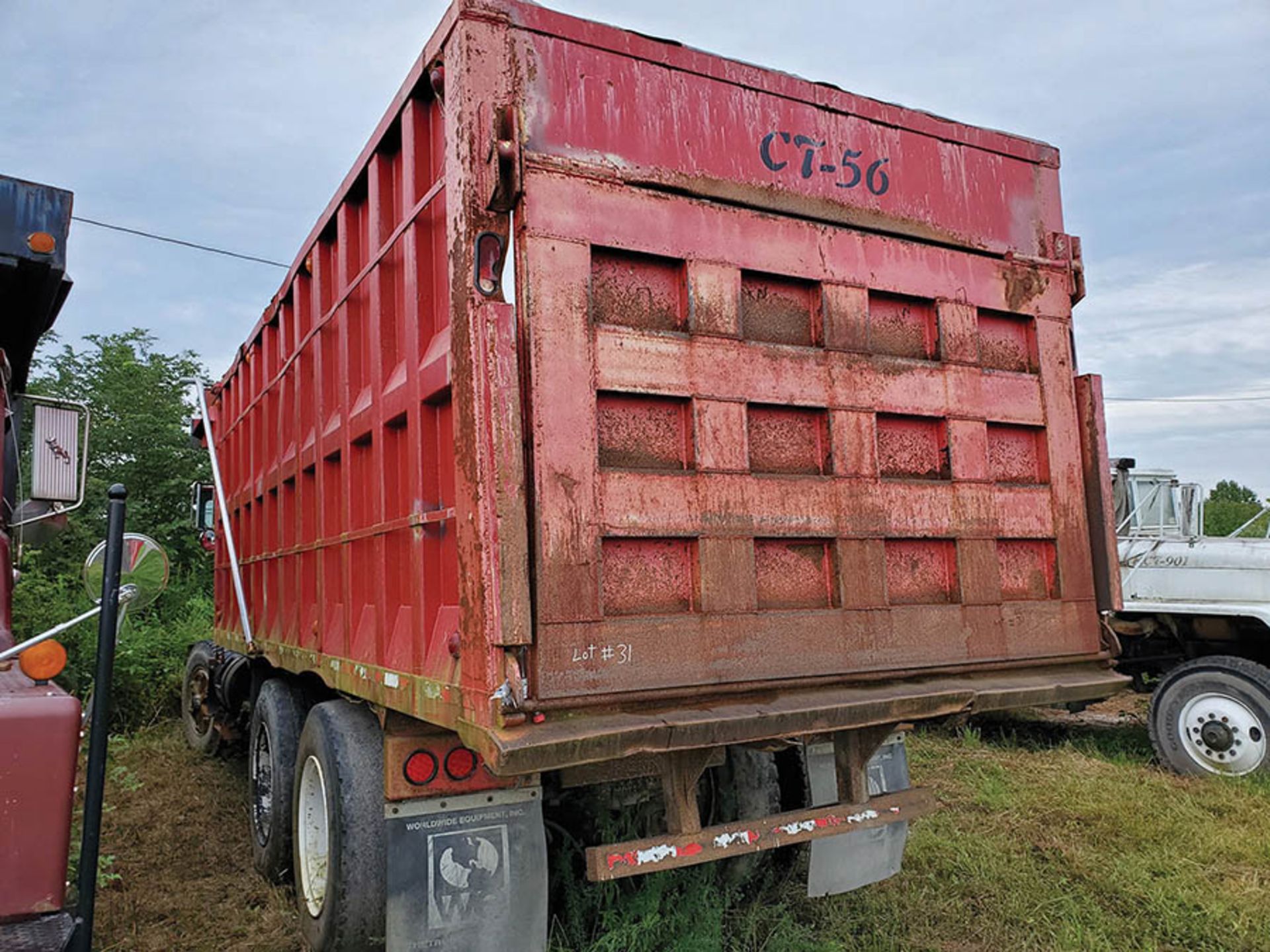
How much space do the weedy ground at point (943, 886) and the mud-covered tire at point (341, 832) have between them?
0.43 metres

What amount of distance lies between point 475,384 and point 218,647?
554cm

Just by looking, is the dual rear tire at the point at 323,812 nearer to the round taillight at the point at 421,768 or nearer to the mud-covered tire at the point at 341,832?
the mud-covered tire at the point at 341,832

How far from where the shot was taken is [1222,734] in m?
6.17

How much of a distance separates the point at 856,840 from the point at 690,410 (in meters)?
1.77

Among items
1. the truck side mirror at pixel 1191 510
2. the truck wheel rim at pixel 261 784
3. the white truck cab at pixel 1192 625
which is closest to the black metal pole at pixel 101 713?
the truck wheel rim at pixel 261 784

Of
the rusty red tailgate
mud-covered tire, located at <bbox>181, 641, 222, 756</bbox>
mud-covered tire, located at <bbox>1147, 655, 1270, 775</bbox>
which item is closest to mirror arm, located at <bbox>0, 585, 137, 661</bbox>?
the rusty red tailgate

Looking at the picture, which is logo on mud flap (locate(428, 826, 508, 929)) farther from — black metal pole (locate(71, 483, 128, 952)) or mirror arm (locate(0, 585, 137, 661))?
mirror arm (locate(0, 585, 137, 661))

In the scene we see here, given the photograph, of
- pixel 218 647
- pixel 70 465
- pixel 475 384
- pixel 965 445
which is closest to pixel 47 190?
pixel 70 465

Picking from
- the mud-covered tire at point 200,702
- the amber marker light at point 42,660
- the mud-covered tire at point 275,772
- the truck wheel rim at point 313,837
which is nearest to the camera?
the amber marker light at point 42,660

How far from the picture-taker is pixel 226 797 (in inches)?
232

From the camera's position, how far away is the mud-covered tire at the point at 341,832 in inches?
122

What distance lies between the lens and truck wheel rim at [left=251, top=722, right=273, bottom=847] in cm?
431

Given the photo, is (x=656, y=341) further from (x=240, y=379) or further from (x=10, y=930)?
(x=240, y=379)

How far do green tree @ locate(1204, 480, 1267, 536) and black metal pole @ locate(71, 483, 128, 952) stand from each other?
810 cm
